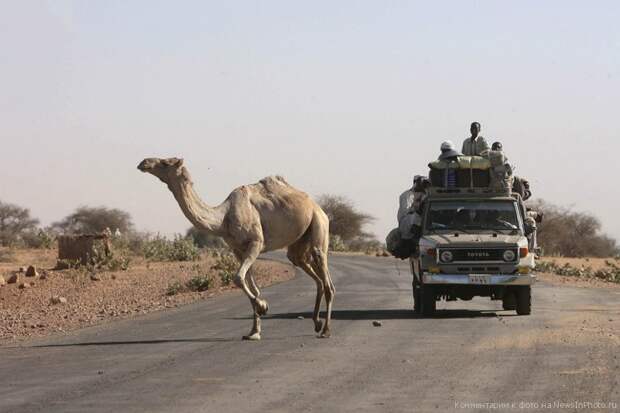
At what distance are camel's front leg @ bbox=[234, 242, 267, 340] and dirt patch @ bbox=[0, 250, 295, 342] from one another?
5.08 metres

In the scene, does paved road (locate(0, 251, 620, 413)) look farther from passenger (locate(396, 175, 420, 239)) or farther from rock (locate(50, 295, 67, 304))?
rock (locate(50, 295, 67, 304))

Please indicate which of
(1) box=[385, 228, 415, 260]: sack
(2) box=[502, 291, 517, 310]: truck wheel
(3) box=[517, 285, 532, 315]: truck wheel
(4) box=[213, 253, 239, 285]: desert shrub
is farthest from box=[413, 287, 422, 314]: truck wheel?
(4) box=[213, 253, 239, 285]: desert shrub

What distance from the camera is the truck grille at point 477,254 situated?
21672 mm

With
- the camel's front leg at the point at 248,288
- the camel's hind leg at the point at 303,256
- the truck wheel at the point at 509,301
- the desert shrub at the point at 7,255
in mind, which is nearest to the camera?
the camel's front leg at the point at 248,288

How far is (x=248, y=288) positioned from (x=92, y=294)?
54.1ft

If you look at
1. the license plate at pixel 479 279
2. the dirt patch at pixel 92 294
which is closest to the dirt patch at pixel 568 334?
the license plate at pixel 479 279

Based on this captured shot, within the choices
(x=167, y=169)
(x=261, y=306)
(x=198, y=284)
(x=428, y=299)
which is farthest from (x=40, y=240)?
(x=261, y=306)

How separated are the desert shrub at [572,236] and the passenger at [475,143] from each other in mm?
57712

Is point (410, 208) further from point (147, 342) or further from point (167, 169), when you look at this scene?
point (147, 342)

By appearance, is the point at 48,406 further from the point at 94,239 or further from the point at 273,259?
the point at 273,259

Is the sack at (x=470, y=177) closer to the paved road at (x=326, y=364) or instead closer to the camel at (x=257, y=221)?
the paved road at (x=326, y=364)

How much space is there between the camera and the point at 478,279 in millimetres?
21609

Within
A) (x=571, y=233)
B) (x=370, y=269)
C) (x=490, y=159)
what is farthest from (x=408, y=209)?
(x=571, y=233)

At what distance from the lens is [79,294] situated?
33.8 meters
